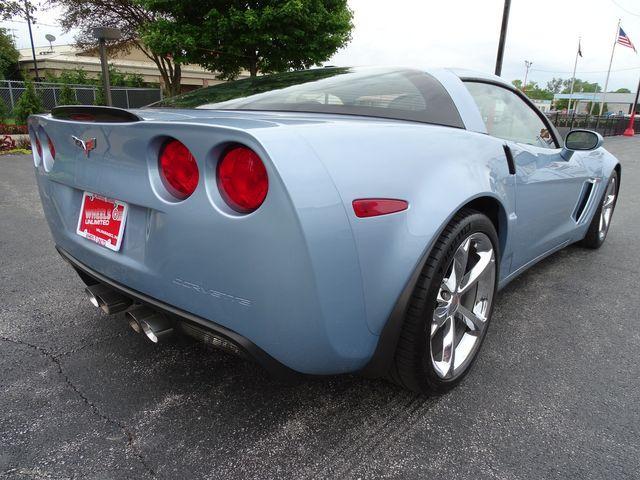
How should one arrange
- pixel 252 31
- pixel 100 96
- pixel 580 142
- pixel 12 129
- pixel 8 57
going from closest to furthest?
pixel 580 142, pixel 12 129, pixel 252 31, pixel 100 96, pixel 8 57

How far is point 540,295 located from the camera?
317 cm

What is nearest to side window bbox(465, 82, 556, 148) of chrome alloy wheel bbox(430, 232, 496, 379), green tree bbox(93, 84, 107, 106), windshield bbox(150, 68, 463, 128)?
windshield bbox(150, 68, 463, 128)

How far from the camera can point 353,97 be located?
2.08m

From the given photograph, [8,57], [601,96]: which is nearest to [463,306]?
[8,57]

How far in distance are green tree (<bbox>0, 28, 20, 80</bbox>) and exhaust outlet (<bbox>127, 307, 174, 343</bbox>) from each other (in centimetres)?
4270

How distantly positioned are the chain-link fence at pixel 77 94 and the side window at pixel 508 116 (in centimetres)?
1750

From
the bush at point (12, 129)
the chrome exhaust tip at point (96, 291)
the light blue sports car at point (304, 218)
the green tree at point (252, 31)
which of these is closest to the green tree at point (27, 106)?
the bush at point (12, 129)

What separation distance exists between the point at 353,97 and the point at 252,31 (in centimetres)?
1484

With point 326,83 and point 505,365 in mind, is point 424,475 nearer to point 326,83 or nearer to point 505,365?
point 505,365

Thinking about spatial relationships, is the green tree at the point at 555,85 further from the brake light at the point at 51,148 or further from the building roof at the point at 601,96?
the brake light at the point at 51,148

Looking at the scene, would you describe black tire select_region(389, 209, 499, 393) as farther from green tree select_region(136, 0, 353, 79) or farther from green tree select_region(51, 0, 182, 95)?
green tree select_region(51, 0, 182, 95)

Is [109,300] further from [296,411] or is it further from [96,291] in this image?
[296,411]

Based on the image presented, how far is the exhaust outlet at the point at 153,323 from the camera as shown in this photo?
66.7 inches

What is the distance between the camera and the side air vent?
3311 mm
